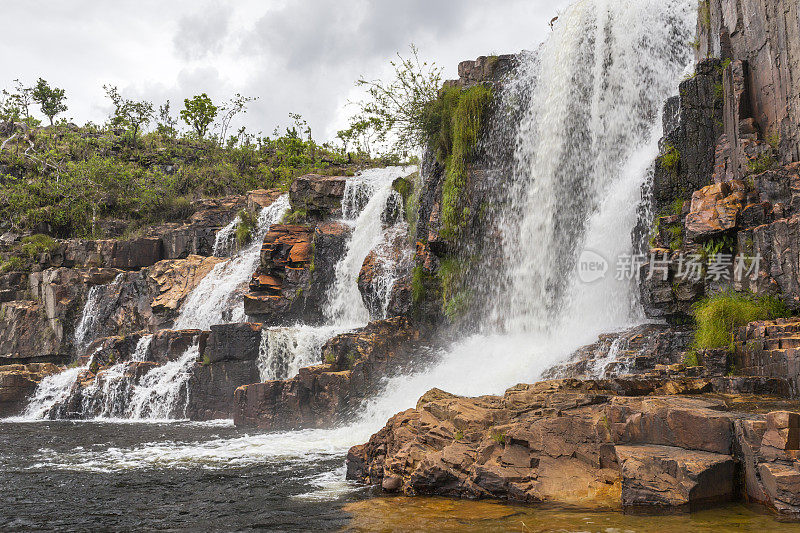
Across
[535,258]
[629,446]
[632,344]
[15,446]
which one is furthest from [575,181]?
[15,446]

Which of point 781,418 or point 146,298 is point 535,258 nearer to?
point 781,418

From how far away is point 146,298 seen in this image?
1177 inches

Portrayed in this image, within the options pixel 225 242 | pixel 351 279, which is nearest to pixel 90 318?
pixel 225 242

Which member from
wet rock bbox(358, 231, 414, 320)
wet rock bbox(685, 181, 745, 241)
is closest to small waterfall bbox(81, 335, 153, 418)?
wet rock bbox(358, 231, 414, 320)

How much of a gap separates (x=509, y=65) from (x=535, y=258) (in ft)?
25.0

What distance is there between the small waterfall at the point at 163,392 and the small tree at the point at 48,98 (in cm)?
4545

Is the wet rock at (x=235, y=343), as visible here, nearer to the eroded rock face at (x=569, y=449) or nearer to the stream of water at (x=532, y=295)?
the stream of water at (x=532, y=295)

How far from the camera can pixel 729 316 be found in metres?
11.6

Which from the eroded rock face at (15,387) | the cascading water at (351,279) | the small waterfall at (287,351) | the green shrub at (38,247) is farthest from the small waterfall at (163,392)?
the green shrub at (38,247)

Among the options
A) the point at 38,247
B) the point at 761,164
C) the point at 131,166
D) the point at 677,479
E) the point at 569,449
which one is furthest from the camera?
the point at 131,166

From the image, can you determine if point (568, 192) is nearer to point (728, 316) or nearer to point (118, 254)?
point (728, 316)

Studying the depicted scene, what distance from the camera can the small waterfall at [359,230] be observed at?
24.1 m

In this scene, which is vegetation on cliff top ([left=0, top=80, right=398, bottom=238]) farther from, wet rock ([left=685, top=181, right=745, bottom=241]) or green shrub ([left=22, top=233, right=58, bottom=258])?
wet rock ([left=685, top=181, right=745, bottom=241])

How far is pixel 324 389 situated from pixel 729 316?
9.99m
